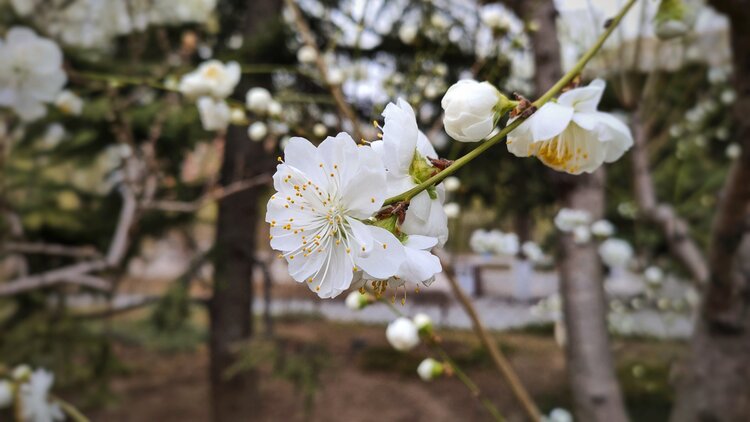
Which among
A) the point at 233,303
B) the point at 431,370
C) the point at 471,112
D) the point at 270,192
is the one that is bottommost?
the point at 233,303

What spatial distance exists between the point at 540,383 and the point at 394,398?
3.52ft

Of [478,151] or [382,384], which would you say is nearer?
[478,151]

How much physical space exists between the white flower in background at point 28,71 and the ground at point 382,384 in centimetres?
217

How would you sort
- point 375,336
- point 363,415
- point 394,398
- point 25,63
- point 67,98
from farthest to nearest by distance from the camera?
point 375,336 < point 394,398 < point 363,415 < point 67,98 < point 25,63

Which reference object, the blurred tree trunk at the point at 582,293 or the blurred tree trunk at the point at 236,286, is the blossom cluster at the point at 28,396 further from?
the blurred tree trunk at the point at 236,286

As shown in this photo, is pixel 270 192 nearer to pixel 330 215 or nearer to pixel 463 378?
pixel 463 378

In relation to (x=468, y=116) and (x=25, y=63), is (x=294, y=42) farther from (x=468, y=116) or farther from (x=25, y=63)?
(x=468, y=116)

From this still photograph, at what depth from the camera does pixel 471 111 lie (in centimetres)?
36

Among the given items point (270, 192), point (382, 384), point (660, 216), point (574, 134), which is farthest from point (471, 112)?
point (382, 384)

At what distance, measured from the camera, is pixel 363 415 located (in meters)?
3.71

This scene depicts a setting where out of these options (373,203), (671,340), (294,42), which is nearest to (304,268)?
(373,203)

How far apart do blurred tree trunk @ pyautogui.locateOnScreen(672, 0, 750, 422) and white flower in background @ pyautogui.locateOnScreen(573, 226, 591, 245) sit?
0.28 metres

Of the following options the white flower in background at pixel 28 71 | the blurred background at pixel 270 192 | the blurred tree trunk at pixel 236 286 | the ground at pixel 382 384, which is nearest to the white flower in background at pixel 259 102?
the blurred background at pixel 270 192

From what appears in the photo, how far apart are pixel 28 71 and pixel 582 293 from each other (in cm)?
137
